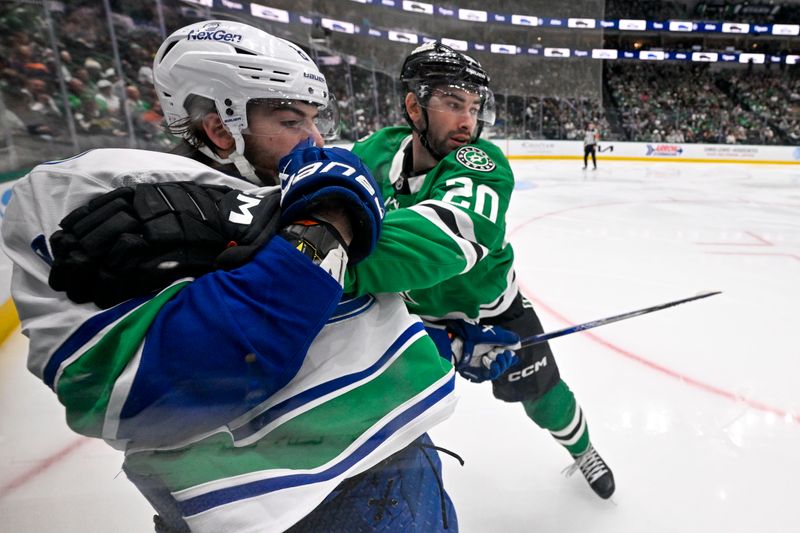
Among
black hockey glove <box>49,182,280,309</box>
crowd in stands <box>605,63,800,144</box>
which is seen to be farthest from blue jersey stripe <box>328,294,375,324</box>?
crowd in stands <box>605,63,800,144</box>

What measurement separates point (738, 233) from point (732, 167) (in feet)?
27.1

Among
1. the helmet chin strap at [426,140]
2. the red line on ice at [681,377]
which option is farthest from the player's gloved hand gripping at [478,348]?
the red line on ice at [681,377]

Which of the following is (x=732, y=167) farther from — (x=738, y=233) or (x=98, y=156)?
(x=98, y=156)

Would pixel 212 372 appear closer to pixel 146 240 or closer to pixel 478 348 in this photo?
pixel 146 240

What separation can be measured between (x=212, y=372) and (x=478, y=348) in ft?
2.66

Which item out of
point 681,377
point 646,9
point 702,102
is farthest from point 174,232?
point 646,9

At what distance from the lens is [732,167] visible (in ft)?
35.4

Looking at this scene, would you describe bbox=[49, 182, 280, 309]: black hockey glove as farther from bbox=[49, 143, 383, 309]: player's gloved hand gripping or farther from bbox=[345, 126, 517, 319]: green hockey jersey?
bbox=[345, 126, 517, 319]: green hockey jersey

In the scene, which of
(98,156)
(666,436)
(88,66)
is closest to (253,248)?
(98,156)

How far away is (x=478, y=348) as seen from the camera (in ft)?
3.66

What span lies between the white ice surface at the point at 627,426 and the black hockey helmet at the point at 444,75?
0.94m

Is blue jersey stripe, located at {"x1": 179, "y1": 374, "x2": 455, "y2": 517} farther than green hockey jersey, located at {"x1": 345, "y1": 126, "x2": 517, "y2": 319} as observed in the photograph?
No

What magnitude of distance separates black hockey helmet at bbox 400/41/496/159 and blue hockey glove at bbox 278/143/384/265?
2.26 ft

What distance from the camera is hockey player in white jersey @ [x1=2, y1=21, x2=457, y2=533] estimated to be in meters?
0.40
